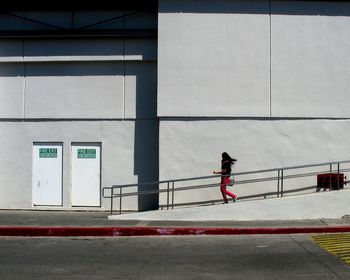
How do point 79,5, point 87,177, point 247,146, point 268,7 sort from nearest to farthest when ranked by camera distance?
point 247,146, point 268,7, point 87,177, point 79,5

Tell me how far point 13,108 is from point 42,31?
2813 millimetres

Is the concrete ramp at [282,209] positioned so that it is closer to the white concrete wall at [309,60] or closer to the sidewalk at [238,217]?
the sidewalk at [238,217]

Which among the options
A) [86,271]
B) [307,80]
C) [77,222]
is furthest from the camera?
[307,80]

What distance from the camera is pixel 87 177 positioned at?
59.3 ft

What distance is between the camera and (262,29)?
16906 mm

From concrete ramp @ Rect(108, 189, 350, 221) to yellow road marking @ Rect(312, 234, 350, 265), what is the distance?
230cm

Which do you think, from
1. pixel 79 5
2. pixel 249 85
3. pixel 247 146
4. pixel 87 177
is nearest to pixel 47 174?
pixel 87 177

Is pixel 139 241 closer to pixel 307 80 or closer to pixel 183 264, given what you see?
pixel 183 264

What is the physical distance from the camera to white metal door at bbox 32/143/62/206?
59.8ft

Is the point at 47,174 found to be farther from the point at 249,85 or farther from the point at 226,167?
the point at 249,85

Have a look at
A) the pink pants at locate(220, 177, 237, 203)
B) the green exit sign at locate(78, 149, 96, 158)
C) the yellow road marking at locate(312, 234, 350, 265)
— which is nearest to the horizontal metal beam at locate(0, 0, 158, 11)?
the green exit sign at locate(78, 149, 96, 158)

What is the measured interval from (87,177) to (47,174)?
4.64 ft

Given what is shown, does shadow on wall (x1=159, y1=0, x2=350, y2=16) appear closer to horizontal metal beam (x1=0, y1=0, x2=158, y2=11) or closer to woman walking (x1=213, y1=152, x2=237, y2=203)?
horizontal metal beam (x1=0, y1=0, x2=158, y2=11)

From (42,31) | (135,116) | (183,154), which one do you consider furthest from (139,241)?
(42,31)
